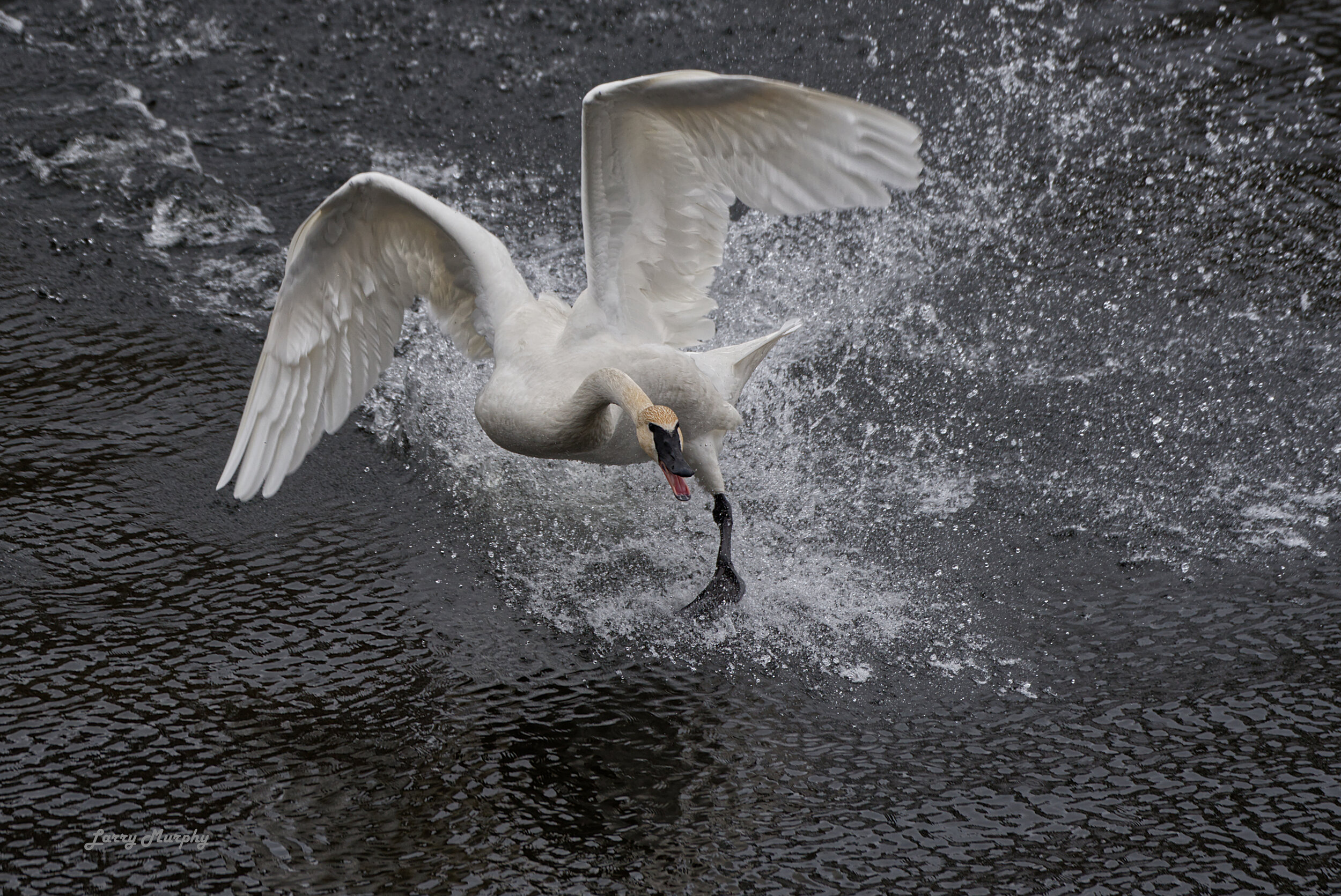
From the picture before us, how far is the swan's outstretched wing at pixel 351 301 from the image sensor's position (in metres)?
5.41

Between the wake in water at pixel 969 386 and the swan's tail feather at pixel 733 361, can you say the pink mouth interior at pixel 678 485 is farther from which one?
the swan's tail feather at pixel 733 361

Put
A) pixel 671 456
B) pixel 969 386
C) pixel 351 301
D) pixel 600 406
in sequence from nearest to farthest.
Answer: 1. pixel 671 456
2. pixel 600 406
3. pixel 351 301
4. pixel 969 386

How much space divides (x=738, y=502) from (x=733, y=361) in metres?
0.71

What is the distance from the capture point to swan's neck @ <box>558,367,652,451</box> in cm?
479

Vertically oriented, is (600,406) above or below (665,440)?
above

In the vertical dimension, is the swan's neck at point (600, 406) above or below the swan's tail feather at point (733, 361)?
below

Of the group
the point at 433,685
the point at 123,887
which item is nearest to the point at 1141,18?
the point at 433,685

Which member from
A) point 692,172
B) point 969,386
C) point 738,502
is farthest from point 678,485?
point 969,386

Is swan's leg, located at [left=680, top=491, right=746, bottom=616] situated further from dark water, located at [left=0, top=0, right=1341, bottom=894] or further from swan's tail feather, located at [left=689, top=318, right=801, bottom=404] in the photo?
swan's tail feather, located at [left=689, top=318, right=801, bottom=404]

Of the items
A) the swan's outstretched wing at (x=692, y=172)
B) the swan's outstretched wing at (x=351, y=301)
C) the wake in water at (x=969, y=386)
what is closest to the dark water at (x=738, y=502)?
the wake in water at (x=969, y=386)

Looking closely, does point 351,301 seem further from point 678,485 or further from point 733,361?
point 678,485

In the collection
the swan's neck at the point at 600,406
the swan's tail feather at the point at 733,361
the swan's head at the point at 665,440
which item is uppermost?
the swan's tail feather at the point at 733,361

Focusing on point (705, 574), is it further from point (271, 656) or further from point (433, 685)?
point (271, 656)

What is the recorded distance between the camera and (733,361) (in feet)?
19.0
